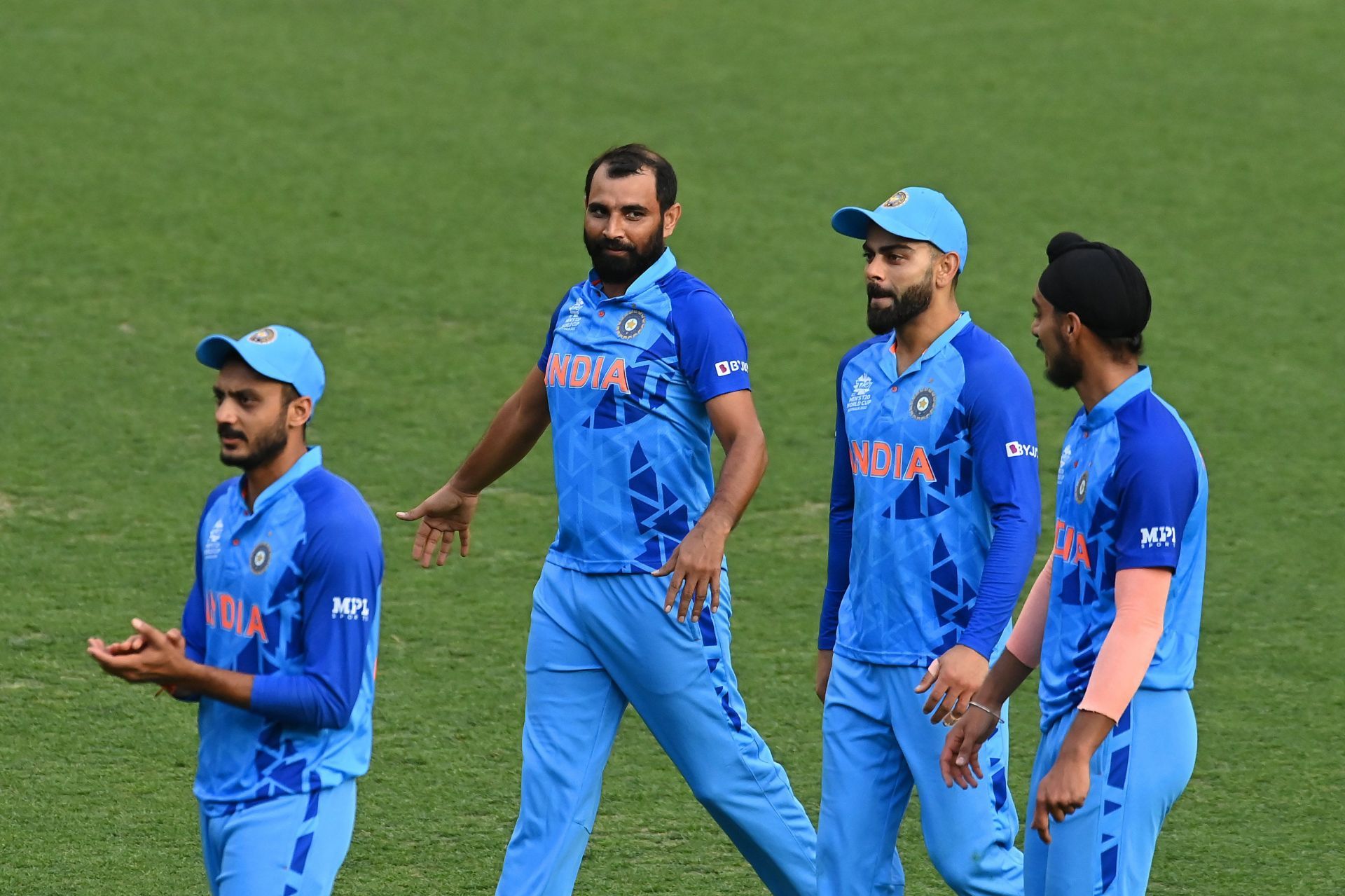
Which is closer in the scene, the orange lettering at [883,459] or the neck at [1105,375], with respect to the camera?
the neck at [1105,375]

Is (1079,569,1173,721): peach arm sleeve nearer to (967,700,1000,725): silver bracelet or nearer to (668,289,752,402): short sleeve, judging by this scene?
(967,700,1000,725): silver bracelet

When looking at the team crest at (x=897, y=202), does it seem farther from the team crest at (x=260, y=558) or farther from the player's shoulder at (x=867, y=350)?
the team crest at (x=260, y=558)

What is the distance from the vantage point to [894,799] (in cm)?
498

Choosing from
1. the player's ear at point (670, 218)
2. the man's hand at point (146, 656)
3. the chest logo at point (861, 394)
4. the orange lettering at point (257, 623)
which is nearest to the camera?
the man's hand at point (146, 656)

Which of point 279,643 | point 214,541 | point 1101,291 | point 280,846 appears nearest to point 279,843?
point 280,846

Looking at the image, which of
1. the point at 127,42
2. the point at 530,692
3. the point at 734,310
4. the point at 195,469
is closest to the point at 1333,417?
the point at 734,310

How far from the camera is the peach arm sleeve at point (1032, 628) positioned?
4551mm

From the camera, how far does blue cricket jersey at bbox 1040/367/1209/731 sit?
4.13m

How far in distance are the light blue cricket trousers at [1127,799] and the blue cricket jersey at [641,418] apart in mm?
1425

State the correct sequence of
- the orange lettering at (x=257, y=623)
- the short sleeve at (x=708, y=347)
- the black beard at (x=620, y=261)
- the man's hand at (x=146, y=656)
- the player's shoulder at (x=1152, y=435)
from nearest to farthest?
the man's hand at (x=146, y=656) < the player's shoulder at (x=1152, y=435) < the orange lettering at (x=257, y=623) < the short sleeve at (x=708, y=347) < the black beard at (x=620, y=261)

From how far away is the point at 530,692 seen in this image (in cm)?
539

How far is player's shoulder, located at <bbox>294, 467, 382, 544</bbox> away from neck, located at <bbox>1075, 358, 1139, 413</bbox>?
5.25 feet

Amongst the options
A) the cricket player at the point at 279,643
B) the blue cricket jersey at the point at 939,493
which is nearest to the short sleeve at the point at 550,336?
the blue cricket jersey at the point at 939,493

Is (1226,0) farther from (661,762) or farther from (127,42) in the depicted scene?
(661,762)
